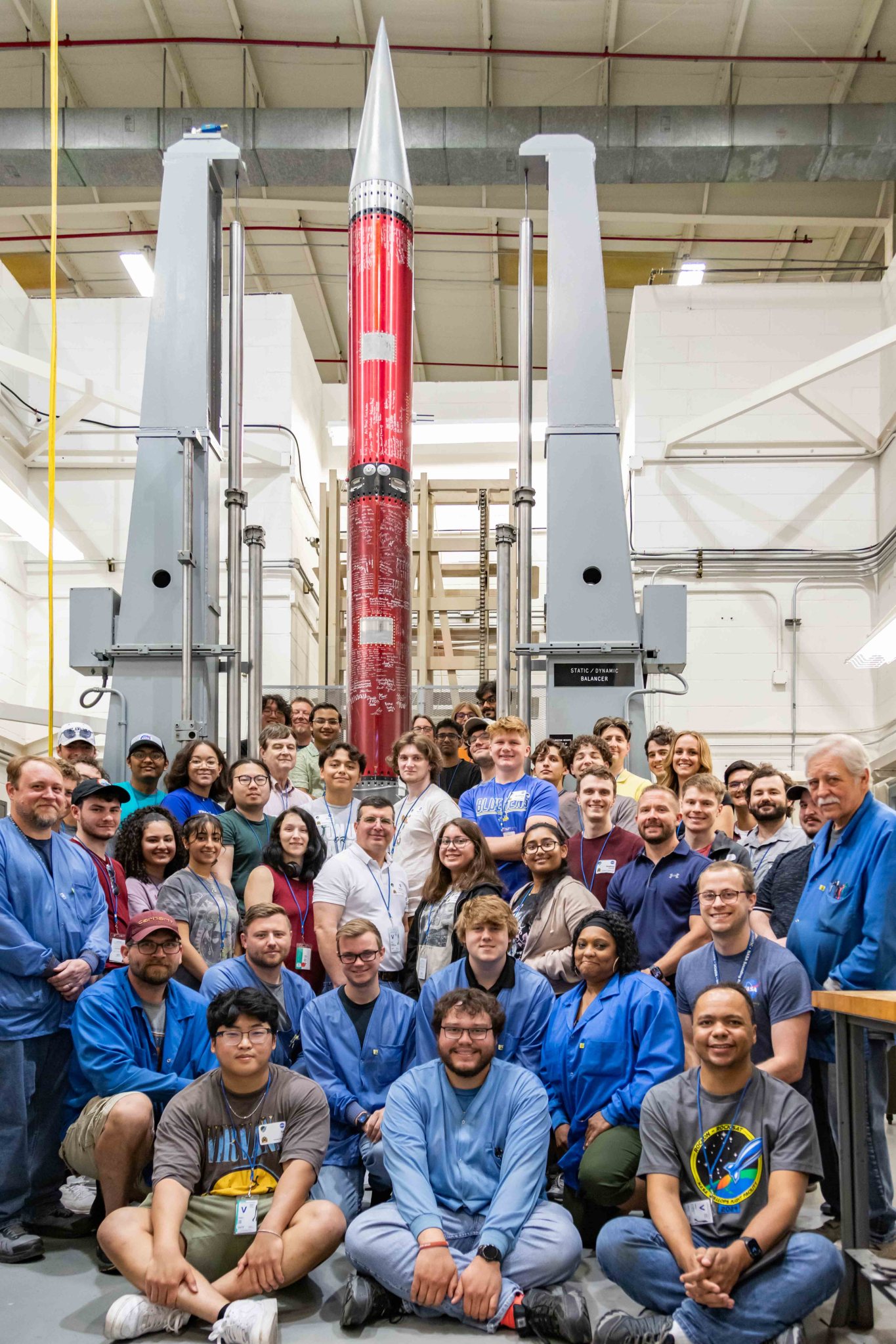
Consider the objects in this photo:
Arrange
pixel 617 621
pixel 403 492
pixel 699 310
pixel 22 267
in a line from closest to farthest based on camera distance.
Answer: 1. pixel 617 621
2. pixel 403 492
3. pixel 699 310
4. pixel 22 267

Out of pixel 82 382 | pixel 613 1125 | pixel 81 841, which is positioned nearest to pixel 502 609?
pixel 81 841

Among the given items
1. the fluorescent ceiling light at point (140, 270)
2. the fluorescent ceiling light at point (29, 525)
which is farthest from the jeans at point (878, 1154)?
the fluorescent ceiling light at point (140, 270)

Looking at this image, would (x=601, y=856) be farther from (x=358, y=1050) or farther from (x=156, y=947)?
(x=156, y=947)

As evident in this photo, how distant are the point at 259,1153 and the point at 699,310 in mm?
9840

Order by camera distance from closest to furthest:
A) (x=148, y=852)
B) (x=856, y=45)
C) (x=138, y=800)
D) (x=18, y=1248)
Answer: (x=18, y=1248), (x=148, y=852), (x=138, y=800), (x=856, y=45)

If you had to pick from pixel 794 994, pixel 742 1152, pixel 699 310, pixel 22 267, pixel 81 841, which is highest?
pixel 22 267

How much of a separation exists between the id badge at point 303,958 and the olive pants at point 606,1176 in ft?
4.33

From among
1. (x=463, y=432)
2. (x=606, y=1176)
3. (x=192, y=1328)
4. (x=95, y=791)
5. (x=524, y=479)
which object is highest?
(x=463, y=432)

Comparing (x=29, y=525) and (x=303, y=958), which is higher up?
(x=29, y=525)

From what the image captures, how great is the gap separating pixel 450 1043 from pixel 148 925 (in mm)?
1041

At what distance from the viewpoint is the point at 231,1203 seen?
3.48m

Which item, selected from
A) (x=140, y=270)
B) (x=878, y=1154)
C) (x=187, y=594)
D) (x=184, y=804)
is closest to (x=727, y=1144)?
(x=878, y=1154)

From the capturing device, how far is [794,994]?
372 centimetres

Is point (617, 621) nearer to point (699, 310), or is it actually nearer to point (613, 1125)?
point (613, 1125)
